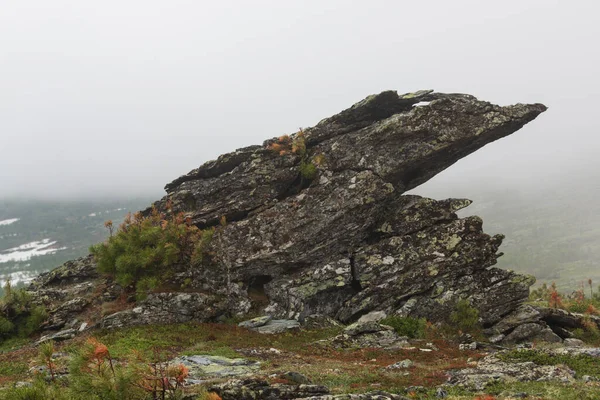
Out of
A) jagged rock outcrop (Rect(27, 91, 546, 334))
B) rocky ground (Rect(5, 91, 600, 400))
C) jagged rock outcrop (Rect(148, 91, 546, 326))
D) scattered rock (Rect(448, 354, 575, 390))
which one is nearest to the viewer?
scattered rock (Rect(448, 354, 575, 390))

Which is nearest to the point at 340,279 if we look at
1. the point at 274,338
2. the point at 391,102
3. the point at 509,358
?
the point at 274,338

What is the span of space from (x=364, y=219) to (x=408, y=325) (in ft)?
38.0

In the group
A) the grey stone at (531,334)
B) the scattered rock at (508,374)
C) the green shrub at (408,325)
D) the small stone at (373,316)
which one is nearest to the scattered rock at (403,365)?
the scattered rock at (508,374)

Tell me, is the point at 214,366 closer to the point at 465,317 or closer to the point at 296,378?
the point at 296,378

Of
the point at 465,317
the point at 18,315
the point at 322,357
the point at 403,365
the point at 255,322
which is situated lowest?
the point at 465,317

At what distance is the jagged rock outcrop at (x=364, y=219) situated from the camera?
116ft

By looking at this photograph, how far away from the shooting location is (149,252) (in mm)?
36906

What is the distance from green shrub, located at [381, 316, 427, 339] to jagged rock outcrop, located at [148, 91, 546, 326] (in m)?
1.39

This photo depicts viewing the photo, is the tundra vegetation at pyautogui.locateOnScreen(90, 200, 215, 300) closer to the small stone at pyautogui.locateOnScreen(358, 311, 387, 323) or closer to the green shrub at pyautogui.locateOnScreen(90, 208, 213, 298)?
the green shrub at pyautogui.locateOnScreen(90, 208, 213, 298)

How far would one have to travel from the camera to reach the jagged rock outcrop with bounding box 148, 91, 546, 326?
116ft

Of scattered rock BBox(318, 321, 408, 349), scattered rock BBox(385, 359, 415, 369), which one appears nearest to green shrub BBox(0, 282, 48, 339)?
scattered rock BBox(318, 321, 408, 349)

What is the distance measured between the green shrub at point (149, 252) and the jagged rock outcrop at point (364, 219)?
235 centimetres

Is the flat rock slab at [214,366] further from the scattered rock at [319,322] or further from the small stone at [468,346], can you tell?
the small stone at [468,346]

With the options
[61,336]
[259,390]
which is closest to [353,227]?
[259,390]
